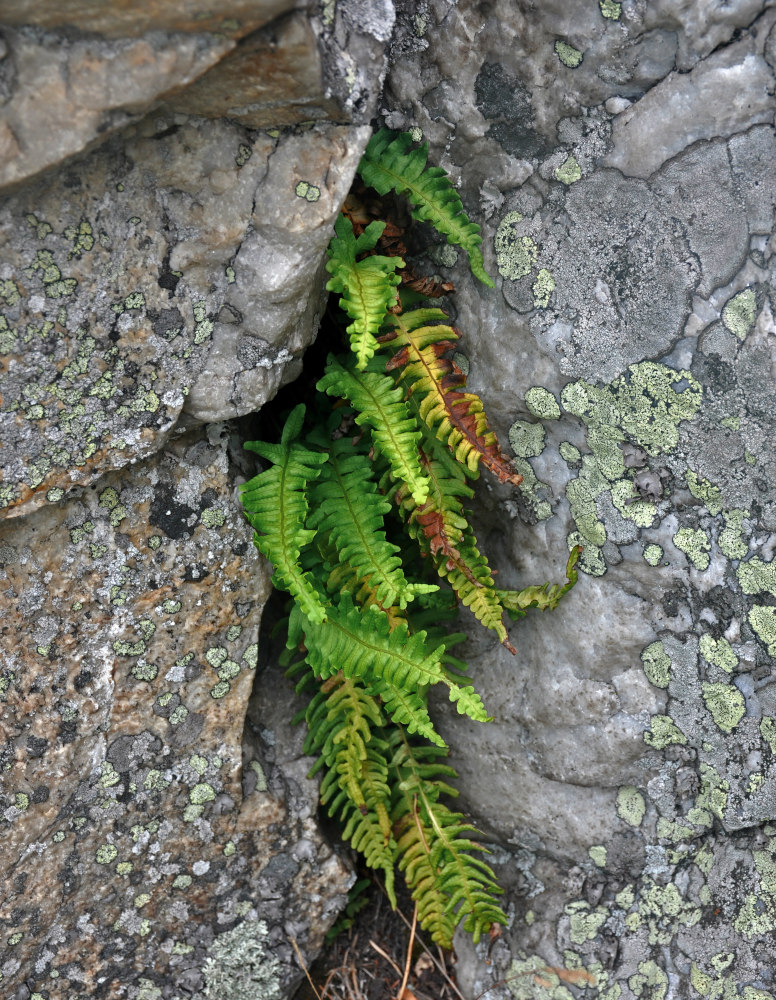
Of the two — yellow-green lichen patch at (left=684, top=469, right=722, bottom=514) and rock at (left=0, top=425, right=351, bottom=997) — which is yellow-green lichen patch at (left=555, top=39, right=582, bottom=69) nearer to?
yellow-green lichen patch at (left=684, top=469, right=722, bottom=514)

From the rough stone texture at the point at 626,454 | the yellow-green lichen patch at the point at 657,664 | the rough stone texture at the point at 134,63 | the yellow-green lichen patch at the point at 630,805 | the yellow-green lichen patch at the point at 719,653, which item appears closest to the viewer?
the rough stone texture at the point at 134,63

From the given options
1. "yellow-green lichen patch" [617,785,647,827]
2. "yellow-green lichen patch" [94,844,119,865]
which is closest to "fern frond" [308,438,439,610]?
"yellow-green lichen patch" [617,785,647,827]

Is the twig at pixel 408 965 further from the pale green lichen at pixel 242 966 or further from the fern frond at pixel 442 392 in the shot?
the fern frond at pixel 442 392

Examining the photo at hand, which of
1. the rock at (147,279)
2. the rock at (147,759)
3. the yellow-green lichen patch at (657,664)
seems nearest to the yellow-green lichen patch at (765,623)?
the yellow-green lichen patch at (657,664)

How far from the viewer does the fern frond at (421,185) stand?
3164 mm

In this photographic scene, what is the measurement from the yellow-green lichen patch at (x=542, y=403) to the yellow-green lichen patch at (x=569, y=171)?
0.80 metres

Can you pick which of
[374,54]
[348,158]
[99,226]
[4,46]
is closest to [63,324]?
[99,226]

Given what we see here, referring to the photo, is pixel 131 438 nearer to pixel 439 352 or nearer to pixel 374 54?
pixel 439 352

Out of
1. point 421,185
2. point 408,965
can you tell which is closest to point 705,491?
point 421,185

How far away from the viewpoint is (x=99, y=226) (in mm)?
2812

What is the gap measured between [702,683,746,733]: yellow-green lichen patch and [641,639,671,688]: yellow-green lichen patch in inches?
6.3

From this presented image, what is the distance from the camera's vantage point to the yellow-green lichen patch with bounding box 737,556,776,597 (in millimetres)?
3197

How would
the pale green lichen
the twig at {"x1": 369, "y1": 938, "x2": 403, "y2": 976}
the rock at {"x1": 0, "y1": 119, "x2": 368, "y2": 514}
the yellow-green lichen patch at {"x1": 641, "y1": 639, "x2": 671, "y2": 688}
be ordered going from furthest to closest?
the twig at {"x1": 369, "y1": 938, "x2": 403, "y2": 976} < the pale green lichen < the yellow-green lichen patch at {"x1": 641, "y1": 639, "x2": 671, "y2": 688} < the rock at {"x1": 0, "y1": 119, "x2": 368, "y2": 514}

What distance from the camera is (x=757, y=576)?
10.6 ft
